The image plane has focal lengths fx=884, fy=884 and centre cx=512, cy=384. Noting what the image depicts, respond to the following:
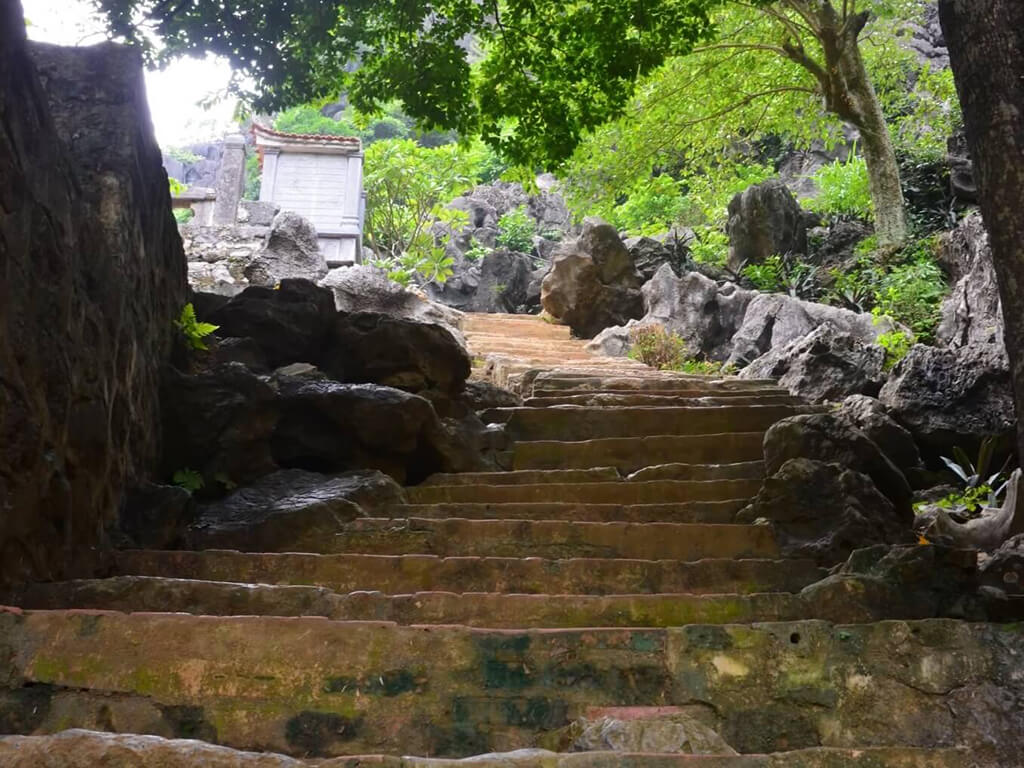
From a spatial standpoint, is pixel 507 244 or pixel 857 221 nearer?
pixel 857 221

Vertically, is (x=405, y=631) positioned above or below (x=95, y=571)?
above

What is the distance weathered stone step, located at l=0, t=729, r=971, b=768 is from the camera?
163cm

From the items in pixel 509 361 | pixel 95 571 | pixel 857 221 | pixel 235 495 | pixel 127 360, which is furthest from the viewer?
pixel 857 221

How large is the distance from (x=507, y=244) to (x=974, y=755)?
21.8 metres

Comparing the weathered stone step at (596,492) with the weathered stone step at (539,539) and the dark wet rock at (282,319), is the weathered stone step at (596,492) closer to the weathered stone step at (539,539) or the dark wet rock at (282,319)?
the weathered stone step at (539,539)

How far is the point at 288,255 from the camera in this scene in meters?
12.3

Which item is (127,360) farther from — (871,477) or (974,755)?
(871,477)

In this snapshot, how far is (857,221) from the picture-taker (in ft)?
50.5

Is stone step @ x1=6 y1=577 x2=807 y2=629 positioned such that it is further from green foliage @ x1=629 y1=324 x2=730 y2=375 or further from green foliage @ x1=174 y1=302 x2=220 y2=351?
green foliage @ x1=629 y1=324 x2=730 y2=375

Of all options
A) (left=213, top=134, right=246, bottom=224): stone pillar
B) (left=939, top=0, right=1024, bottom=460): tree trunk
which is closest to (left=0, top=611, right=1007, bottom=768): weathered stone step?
(left=939, top=0, right=1024, bottom=460): tree trunk

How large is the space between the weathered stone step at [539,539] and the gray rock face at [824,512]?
0.81 ft

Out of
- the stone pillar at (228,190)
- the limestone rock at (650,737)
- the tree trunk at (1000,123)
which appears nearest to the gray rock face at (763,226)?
the stone pillar at (228,190)

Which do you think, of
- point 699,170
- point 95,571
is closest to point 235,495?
point 95,571

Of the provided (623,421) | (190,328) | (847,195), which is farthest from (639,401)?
(847,195)
